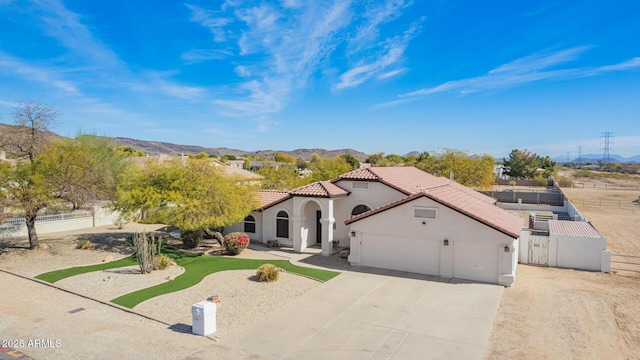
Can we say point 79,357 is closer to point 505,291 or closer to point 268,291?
point 268,291

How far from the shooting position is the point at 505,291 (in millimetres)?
17078

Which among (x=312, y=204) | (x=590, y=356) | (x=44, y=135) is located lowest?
(x=590, y=356)

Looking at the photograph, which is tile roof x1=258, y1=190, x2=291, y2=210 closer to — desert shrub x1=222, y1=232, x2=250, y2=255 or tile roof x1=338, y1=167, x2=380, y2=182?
desert shrub x1=222, y1=232, x2=250, y2=255

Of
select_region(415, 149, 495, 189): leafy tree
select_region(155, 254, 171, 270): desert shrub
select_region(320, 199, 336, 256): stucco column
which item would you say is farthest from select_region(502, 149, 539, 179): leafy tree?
select_region(155, 254, 171, 270): desert shrub

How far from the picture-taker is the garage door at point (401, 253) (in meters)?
19.6

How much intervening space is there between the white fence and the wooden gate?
2559 cm

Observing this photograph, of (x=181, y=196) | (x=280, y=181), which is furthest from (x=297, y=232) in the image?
(x=280, y=181)

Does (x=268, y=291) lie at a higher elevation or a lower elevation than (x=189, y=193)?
lower

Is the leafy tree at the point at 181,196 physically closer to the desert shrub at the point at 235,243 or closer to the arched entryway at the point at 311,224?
the desert shrub at the point at 235,243

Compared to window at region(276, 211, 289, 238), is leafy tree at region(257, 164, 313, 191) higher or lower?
higher

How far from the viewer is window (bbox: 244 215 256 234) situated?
28203mm

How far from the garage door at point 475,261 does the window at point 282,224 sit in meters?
11.5

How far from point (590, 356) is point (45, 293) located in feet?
65.4

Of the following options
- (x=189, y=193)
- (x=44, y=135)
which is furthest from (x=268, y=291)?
(x=44, y=135)
